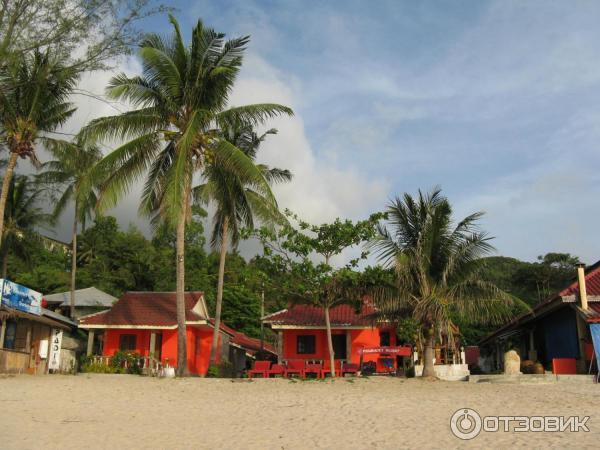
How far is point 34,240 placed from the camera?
31.0m

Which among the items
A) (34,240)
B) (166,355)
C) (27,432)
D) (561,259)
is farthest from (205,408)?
(561,259)

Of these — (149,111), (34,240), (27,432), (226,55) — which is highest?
(226,55)

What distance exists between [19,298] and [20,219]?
536 inches

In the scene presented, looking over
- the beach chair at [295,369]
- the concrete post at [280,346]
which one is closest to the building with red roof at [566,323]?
the beach chair at [295,369]

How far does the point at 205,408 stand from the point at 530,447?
21.6 ft

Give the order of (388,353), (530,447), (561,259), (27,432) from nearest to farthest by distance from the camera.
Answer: (530,447) < (27,432) < (388,353) < (561,259)

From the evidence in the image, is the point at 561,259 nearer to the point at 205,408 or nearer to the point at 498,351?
the point at 498,351

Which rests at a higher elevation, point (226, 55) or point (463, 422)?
point (226, 55)

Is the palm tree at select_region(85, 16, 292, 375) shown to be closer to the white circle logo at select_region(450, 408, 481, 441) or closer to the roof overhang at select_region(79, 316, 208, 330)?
the roof overhang at select_region(79, 316, 208, 330)

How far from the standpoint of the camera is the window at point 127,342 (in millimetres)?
25719

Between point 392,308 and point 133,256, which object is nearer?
point 392,308

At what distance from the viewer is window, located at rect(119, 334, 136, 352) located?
2572cm

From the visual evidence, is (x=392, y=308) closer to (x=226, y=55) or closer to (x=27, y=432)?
(x=226, y=55)

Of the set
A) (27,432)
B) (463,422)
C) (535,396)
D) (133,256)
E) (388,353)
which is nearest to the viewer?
(27,432)
